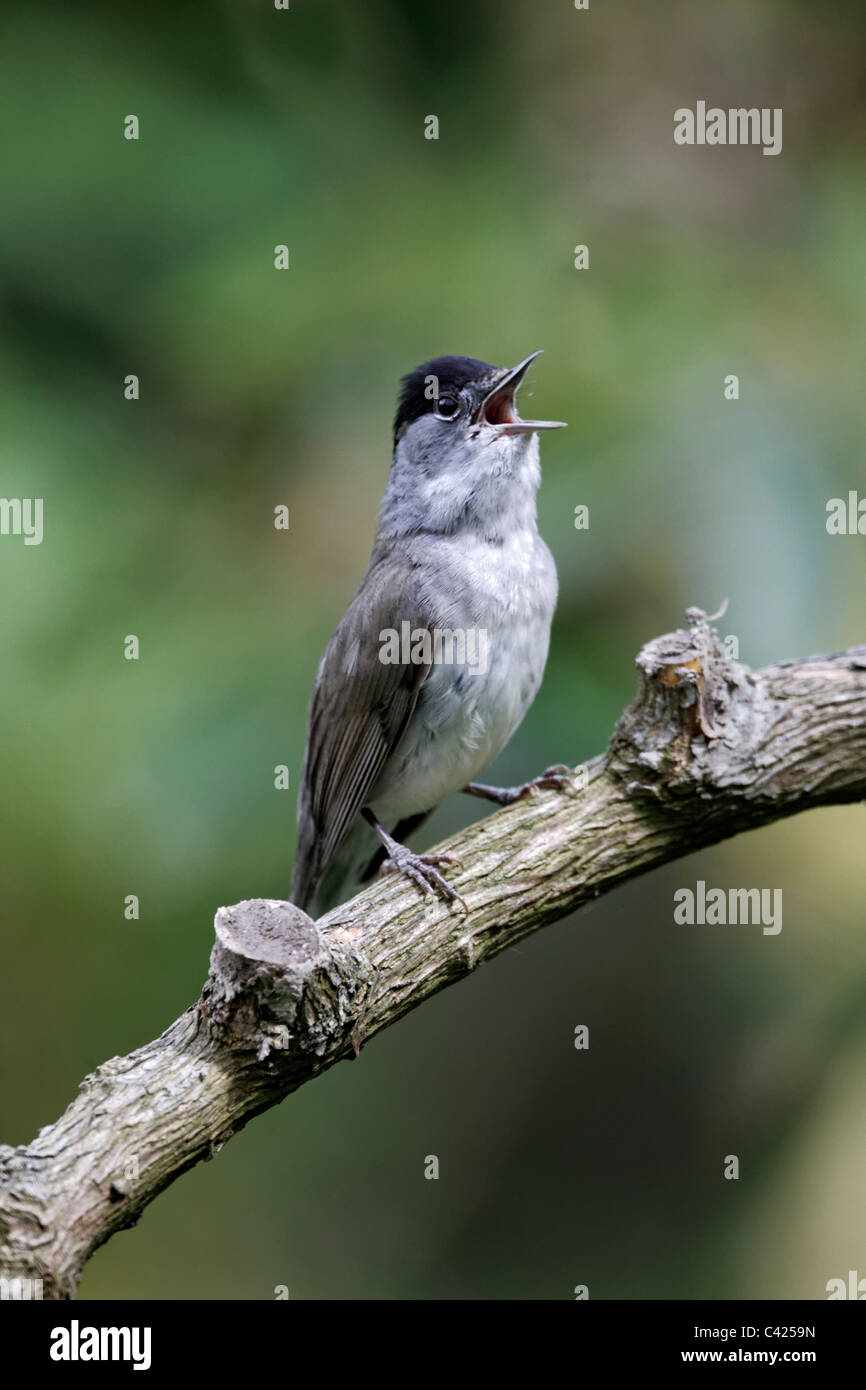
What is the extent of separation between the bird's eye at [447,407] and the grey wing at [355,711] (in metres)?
0.54

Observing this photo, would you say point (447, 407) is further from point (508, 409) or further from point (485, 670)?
point (485, 670)

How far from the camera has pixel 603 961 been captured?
484 cm

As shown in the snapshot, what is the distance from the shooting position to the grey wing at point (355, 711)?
13.1 feet

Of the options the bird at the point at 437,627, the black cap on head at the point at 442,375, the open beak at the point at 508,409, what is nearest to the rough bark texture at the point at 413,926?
the bird at the point at 437,627

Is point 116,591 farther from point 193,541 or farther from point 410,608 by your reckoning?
point 410,608

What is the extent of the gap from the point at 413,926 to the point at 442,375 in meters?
1.83

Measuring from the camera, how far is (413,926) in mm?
3223

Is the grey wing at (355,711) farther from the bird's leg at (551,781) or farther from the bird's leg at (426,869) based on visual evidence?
the bird's leg at (426,869)

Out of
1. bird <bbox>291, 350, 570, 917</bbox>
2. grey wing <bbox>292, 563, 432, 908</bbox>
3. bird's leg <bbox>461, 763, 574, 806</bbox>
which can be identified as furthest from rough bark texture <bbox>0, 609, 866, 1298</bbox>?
grey wing <bbox>292, 563, 432, 908</bbox>

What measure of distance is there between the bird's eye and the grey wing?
0.54 metres

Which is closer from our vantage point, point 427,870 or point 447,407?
point 427,870

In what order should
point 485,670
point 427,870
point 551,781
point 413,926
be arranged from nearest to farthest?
point 413,926 < point 427,870 < point 551,781 < point 485,670

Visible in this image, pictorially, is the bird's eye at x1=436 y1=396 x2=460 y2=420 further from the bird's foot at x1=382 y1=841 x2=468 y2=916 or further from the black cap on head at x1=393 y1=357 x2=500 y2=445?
the bird's foot at x1=382 y1=841 x2=468 y2=916

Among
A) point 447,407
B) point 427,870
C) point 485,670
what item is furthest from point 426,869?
point 447,407
